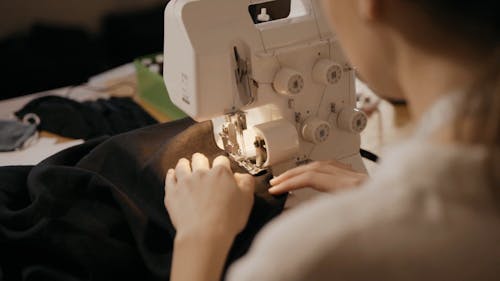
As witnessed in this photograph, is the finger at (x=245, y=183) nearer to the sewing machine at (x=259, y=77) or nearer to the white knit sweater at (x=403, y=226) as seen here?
the sewing machine at (x=259, y=77)

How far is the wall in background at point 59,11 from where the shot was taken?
9.38ft

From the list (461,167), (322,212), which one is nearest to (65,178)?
(322,212)

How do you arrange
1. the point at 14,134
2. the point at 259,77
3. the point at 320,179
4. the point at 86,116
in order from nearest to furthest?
the point at 320,179
the point at 259,77
the point at 14,134
the point at 86,116

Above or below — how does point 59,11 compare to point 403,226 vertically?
below

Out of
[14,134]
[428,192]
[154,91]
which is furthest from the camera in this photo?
[154,91]

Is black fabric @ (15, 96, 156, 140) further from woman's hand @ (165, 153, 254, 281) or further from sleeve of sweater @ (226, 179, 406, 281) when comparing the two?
sleeve of sweater @ (226, 179, 406, 281)

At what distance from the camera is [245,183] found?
1.15 metres

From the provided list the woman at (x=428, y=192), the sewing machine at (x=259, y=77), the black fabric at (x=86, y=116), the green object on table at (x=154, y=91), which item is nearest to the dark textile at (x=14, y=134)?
the black fabric at (x=86, y=116)

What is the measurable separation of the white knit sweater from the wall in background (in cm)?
258

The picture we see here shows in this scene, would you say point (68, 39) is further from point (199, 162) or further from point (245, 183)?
point (245, 183)

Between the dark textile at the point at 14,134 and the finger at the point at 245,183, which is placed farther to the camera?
the dark textile at the point at 14,134

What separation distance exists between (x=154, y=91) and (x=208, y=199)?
1182 mm

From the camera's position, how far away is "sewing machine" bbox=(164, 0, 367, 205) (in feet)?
3.97

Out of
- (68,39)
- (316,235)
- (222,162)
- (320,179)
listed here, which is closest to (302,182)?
(320,179)
